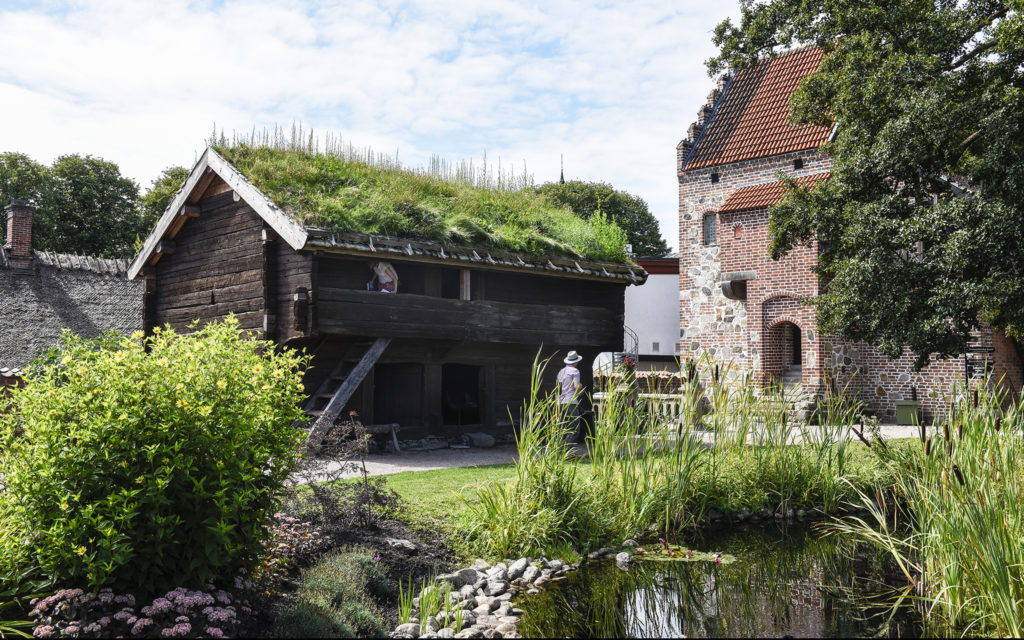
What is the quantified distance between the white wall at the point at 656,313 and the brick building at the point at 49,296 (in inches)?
816

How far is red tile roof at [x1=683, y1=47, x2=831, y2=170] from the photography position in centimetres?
2319

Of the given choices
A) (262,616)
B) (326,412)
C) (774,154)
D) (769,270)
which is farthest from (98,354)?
(774,154)

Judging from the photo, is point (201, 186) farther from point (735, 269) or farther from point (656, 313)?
point (656, 313)

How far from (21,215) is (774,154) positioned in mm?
22043

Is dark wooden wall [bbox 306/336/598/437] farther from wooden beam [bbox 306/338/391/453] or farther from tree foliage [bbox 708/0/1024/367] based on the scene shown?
tree foliage [bbox 708/0/1024/367]

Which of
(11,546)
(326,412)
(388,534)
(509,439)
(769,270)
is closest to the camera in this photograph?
(11,546)

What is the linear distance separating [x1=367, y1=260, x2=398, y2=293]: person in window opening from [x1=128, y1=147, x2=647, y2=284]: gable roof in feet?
3.53

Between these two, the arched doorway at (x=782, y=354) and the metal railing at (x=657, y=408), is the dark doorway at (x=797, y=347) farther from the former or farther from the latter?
the metal railing at (x=657, y=408)

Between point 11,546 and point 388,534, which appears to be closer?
point 11,546

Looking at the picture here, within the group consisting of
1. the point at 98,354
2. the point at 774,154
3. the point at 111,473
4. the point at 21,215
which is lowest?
the point at 111,473

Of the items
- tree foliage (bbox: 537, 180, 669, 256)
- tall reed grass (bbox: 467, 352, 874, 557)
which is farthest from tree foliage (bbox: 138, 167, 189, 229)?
tall reed grass (bbox: 467, 352, 874, 557)

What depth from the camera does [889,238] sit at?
42.0 feet

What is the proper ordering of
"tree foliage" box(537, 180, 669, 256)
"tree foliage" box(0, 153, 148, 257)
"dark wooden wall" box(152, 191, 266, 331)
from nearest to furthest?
"dark wooden wall" box(152, 191, 266, 331) < "tree foliage" box(0, 153, 148, 257) < "tree foliage" box(537, 180, 669, 256)

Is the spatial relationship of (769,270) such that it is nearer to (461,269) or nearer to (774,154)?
(774,154)
